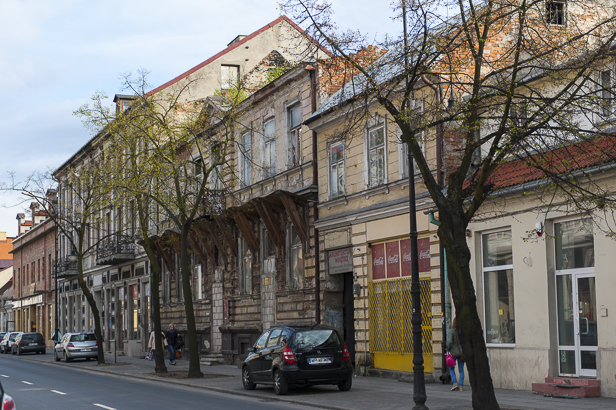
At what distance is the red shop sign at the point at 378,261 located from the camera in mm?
23163

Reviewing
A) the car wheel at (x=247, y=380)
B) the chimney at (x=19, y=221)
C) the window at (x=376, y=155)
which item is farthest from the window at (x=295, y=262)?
the chimney at (x=19, y=221)

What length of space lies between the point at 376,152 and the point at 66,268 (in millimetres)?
39941

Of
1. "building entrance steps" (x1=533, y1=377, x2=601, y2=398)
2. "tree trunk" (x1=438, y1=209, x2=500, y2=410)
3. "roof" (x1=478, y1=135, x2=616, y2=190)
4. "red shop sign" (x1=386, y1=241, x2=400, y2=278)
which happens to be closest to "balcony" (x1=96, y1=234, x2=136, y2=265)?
"red shop sign" (x1=386, y1=241, x2=400, y2=278)

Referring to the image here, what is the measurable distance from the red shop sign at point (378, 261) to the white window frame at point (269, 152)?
23.9 ft

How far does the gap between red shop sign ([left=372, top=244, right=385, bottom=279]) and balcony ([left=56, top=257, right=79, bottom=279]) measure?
1445 inches

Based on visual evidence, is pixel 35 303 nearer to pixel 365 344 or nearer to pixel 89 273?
pixel 89 273

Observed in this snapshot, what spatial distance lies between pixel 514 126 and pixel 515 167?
4961 millimetres

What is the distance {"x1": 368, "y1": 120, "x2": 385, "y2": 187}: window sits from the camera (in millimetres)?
22938

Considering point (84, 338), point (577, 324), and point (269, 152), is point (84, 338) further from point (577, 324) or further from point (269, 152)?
point (577, 324)

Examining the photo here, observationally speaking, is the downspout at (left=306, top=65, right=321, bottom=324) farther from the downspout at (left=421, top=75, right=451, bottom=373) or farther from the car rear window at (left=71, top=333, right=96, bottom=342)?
the car rear window at (left=71, top=333, right=96, bottom=342)

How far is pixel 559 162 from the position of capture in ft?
51.3

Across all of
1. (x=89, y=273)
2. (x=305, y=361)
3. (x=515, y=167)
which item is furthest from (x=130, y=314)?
(x=515, y=167)

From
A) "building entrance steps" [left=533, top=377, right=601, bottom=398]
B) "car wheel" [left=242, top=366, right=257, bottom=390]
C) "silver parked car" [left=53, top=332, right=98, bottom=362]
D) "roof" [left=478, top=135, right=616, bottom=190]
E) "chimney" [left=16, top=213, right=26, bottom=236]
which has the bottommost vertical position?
"silver parked car" [left=53, top=332, right=98, bottom=362]

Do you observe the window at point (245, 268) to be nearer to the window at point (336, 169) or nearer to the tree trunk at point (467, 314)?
the window at point (336, 169)
